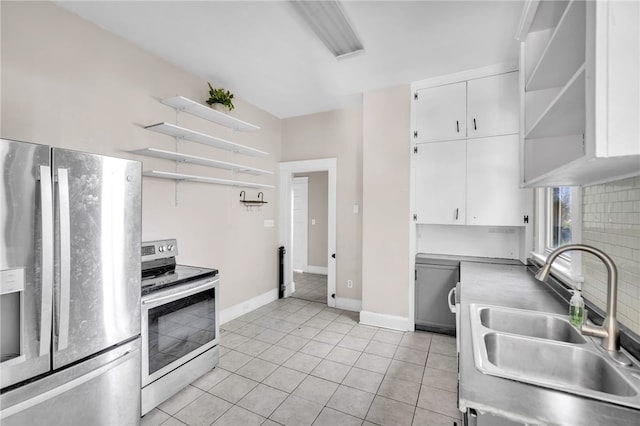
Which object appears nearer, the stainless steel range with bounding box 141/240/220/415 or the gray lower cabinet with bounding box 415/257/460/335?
the stainless steel range with bounding box 141/240/220/415

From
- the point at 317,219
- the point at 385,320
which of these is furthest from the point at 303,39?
the point at 317,219

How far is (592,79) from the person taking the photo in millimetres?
754

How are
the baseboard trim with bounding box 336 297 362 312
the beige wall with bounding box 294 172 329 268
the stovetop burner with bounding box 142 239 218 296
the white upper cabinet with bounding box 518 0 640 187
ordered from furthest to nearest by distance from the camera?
the beige wall with bounding box 294 172 329 268, the baseboard trim with bounding box 336 297 362 312, the stovetop burner with bounding box 142 239 218 296, the white upper cabinet with bounding box 518 0 640 187

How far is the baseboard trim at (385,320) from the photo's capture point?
3.33 m

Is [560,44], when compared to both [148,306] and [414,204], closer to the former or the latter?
[414,204]

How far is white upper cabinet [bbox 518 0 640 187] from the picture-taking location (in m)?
0.73

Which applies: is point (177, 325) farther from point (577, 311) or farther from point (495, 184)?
point (495, 184)

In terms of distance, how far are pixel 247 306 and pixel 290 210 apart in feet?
5.32

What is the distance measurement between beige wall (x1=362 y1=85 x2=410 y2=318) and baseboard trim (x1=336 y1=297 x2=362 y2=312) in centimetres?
42

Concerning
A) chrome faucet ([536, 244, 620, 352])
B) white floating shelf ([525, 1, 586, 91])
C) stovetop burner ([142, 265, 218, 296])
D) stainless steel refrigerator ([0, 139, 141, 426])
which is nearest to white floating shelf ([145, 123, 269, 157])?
stainless steel refrigerator ([0, 139, 141, 426])

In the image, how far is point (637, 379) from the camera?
3.04ft

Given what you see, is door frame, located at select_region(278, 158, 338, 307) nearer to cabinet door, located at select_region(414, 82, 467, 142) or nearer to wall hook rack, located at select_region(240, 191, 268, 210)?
wall hook rack, located at select_region(240, 191, 268, 210)

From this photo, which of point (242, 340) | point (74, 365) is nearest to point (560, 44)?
point (74, 365)

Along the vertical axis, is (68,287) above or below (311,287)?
above
